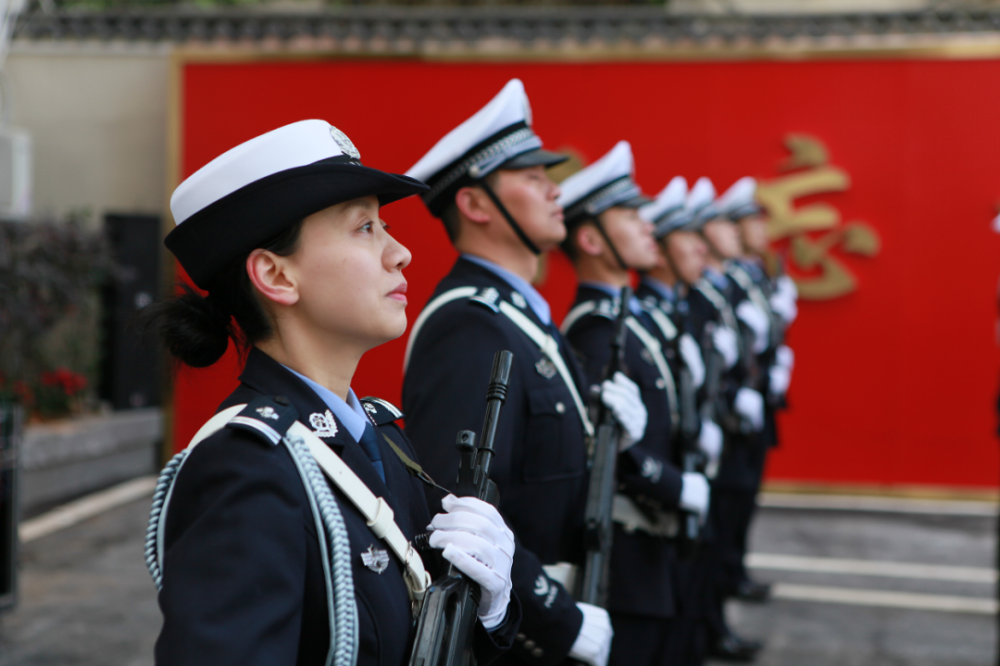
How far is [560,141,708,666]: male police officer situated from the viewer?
2625mm

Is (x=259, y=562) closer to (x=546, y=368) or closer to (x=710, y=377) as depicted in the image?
(x=546, y=368)

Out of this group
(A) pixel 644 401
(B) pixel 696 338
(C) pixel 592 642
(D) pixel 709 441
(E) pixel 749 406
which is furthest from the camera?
(E) pixel 749 406

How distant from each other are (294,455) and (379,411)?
0.32m

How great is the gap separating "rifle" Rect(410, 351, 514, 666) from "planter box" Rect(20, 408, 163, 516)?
559 cm

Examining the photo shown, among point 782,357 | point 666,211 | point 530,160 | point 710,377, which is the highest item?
point 666,211

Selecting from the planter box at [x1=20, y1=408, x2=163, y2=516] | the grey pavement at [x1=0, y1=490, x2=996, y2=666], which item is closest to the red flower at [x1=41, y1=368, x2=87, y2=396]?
the planter box at [x1=20, y1=408, x2=163, y2=516]

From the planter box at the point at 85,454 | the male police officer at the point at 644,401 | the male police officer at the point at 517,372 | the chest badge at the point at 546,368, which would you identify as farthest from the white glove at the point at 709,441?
the planter box at the point at 85,454

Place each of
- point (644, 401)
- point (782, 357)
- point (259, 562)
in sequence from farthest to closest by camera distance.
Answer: point (782, 357)
point (644, 401)
point (259, 562)

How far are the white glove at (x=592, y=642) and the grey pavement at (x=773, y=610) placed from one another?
8.40 ft

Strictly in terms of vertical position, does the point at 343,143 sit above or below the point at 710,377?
above

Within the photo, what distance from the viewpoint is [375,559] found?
1.18 metres

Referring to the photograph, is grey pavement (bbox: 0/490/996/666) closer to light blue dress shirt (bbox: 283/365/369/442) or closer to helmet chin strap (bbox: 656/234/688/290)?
helmet chin strap (bbox: 656/234/688/290)

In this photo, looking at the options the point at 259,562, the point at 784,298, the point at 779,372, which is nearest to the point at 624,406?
the point at 259,562

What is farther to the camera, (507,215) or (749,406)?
(749,406)
